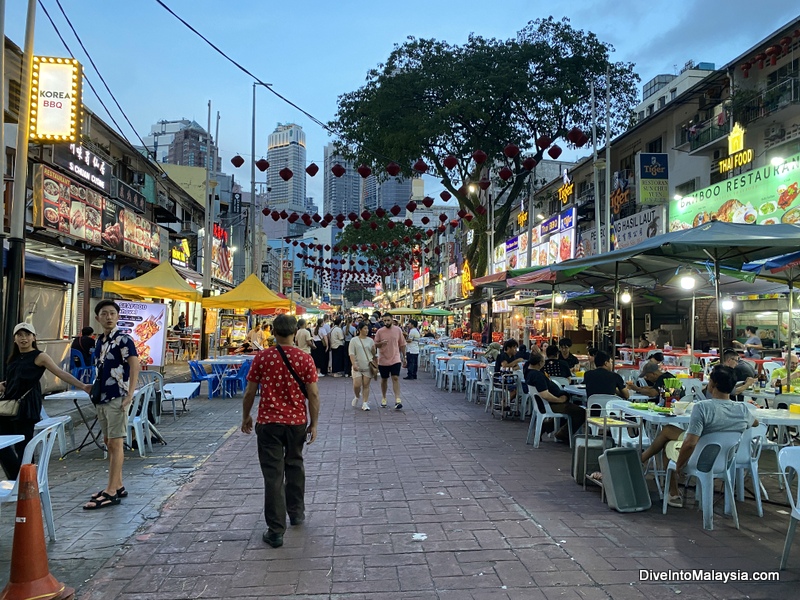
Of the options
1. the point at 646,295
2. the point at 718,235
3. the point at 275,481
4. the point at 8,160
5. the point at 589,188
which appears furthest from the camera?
the point at 589,188

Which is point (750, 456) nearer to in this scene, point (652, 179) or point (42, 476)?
point (42, 476)

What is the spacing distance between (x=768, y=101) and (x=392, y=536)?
1933 cm

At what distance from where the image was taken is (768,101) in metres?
18.2

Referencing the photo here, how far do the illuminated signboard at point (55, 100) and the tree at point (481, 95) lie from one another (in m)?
11.0

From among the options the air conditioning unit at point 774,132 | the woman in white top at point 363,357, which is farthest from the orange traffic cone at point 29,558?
the air conditioning unit at point 774,132

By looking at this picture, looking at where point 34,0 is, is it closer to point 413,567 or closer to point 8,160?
point 8,160

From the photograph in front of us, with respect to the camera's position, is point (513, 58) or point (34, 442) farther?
point (513, 58)

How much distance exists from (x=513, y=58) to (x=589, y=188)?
38.3 feet

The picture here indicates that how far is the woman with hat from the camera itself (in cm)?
528

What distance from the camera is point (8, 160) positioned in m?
13.0

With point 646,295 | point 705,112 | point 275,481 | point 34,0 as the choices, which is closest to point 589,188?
point 705,112

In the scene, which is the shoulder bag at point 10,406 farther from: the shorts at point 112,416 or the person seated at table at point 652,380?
the person seated at table at point 652,380

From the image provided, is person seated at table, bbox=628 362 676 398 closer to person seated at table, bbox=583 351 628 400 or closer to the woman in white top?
person seated at table, bbox=583 351 628 400

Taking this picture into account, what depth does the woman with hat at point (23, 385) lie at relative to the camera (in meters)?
5.28
